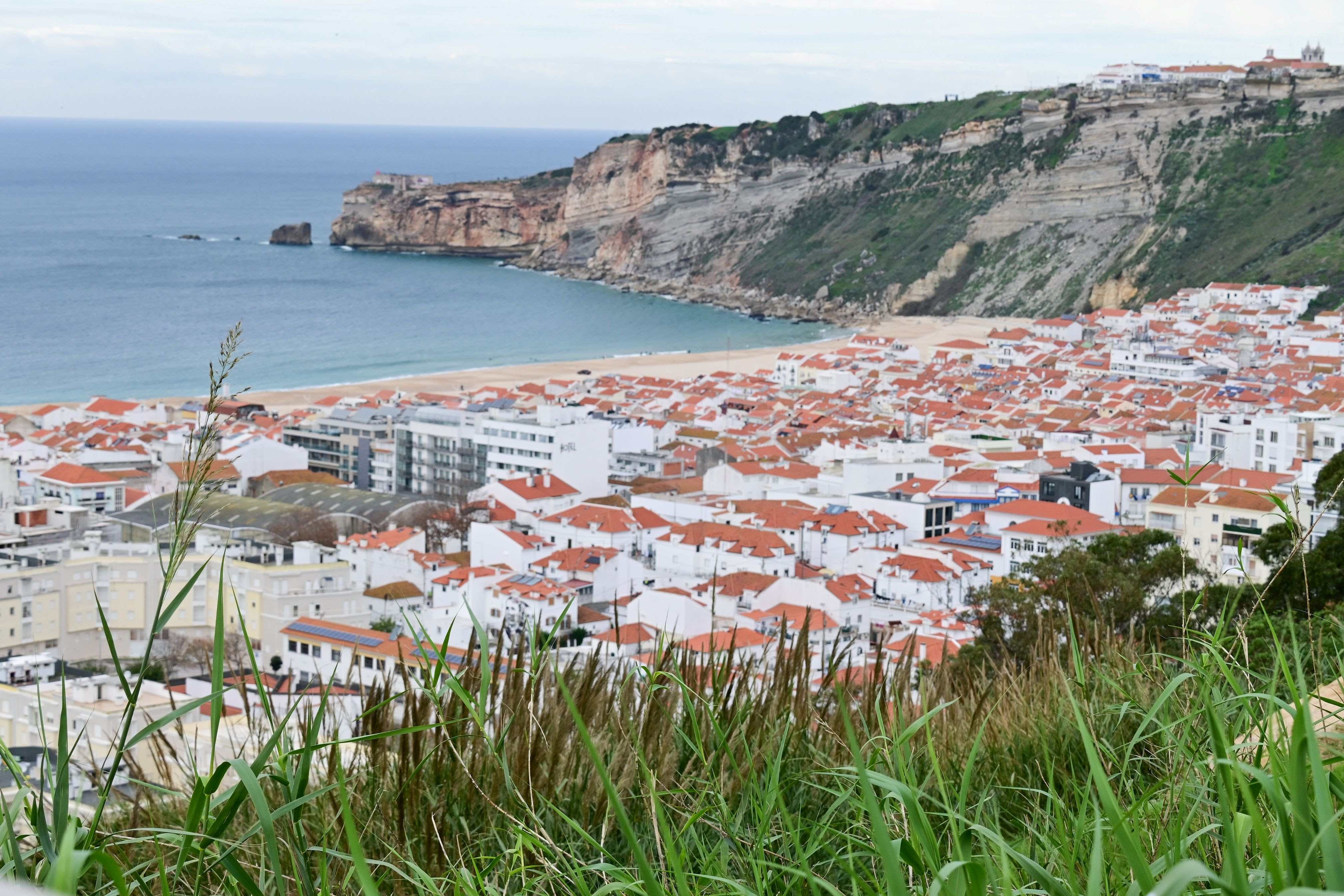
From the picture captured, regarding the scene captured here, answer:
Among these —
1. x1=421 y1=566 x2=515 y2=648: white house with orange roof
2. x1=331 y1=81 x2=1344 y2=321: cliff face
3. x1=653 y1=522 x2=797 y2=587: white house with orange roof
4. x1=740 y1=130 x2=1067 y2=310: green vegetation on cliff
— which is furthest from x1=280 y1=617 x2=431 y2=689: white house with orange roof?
x1=740 y1=130 x2=1067 y2=310: green vegetation on cliff

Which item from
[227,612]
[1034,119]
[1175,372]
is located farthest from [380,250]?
[227,612]

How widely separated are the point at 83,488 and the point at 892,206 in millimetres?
48794

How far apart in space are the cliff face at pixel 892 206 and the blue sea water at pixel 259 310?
10.6 ft

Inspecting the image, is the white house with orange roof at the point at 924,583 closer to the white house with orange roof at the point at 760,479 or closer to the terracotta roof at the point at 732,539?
the terracotta roof at the point at 732,539

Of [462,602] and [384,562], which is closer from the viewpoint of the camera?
[462,602]

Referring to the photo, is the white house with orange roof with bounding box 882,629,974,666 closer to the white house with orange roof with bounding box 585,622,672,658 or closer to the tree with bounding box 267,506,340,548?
the white house with orange roof with bounding box 585,622,672,658

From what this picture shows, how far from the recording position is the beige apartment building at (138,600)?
1528 cm

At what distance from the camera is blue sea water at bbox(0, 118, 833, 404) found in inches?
1709

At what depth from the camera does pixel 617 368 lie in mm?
43781

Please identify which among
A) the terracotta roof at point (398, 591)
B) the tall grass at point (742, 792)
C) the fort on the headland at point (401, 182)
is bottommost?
the terracotta roof at point (398, 591)

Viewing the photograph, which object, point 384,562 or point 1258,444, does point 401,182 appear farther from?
point 384,562

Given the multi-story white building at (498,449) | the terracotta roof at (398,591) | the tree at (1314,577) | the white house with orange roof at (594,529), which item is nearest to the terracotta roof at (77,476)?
the multi-story white building at (498,449)

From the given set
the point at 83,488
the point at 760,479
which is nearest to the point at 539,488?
the point at 760,479

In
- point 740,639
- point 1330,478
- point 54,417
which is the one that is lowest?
point 54,417
